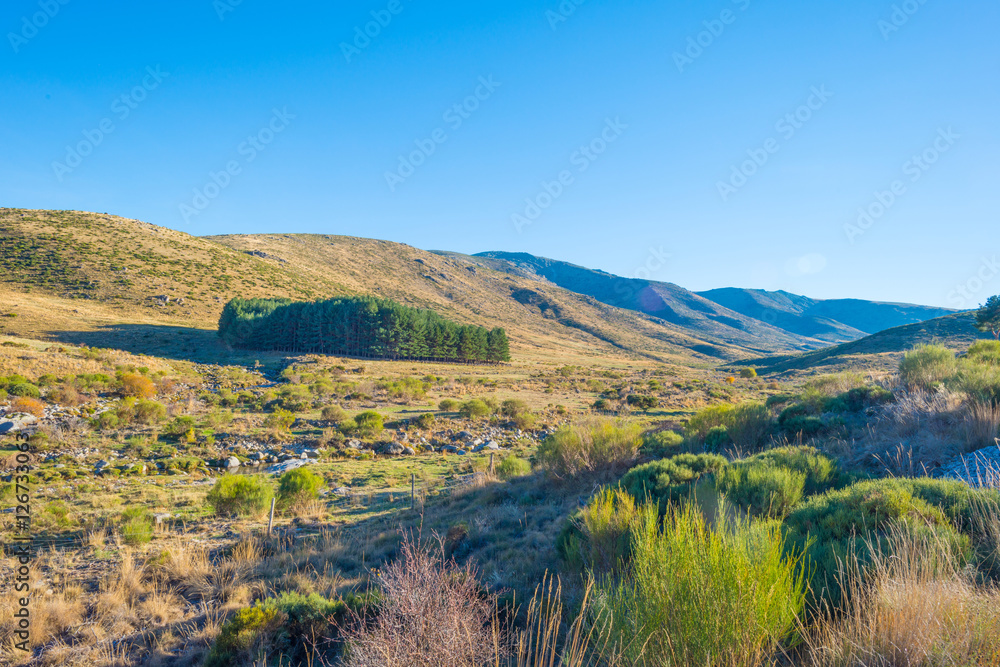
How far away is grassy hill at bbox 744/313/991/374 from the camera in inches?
2026

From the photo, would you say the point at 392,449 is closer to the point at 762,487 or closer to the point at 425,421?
the point at 425,421

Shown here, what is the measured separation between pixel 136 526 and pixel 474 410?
19239 mm

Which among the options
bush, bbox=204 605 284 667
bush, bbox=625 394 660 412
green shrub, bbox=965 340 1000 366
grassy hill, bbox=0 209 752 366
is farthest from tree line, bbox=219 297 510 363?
bush, bbox=204 605 284 667

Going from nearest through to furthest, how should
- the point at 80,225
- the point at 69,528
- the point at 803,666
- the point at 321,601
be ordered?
1. the point at 803,666
2. the point at 321,601
3. the point at 69,528
4. the point at 80,225

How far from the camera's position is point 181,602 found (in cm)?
611

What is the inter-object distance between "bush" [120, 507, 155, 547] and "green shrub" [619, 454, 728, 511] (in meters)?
9.08

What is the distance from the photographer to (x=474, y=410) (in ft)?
88.8

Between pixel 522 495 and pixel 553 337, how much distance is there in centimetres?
Result: 11334

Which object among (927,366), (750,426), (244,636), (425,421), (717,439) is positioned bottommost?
(425,421)

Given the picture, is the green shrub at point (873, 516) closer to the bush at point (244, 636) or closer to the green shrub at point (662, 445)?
the bush at point (244, 636)

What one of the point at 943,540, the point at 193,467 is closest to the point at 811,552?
the point at 943,540

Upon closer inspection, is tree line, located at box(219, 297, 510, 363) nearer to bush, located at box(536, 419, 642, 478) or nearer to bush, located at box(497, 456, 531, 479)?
bush, located at box(497, 456, 531, 479)

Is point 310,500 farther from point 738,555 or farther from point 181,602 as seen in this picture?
point 738,555

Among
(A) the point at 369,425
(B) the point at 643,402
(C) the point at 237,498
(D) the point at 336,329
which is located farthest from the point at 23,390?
(D) the point at 336,329
